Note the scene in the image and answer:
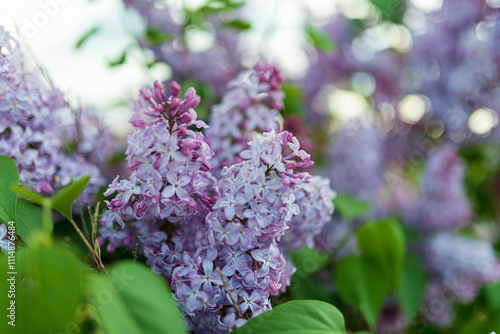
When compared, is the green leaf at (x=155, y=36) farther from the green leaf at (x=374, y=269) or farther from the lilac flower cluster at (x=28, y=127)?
the green leaf at (x=374, y=269)

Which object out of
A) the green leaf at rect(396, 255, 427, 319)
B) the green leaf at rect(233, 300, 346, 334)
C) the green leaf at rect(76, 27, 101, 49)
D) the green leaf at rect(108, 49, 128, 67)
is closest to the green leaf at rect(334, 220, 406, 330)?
the green leaf at rect(396, 255, 427, 319)

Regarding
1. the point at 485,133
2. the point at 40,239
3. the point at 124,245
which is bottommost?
the point at 485,133

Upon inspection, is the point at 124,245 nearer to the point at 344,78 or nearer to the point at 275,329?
the point at 275,329

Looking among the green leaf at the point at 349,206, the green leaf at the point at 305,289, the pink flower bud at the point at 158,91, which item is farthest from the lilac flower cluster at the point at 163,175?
the green leaf at the point at 349,206

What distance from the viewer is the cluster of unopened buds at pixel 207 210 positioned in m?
0.35

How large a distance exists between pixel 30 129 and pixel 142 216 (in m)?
0.18

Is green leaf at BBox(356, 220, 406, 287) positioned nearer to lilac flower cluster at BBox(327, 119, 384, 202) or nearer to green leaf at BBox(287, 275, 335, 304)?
green leaf at BBox(287, 275, 335, 304)

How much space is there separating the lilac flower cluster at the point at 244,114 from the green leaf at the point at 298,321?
208 mm

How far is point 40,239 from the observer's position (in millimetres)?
266

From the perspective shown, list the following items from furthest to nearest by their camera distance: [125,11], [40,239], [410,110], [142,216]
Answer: [410,110]
[125,11]
[142,216]
[40,239]

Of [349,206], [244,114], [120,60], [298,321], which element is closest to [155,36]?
[120,60]

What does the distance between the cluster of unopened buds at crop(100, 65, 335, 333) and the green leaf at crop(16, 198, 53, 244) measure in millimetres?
59

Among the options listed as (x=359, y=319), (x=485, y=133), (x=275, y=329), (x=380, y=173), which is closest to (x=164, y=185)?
(x=275, y=329)

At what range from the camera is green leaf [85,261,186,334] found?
24 cm
